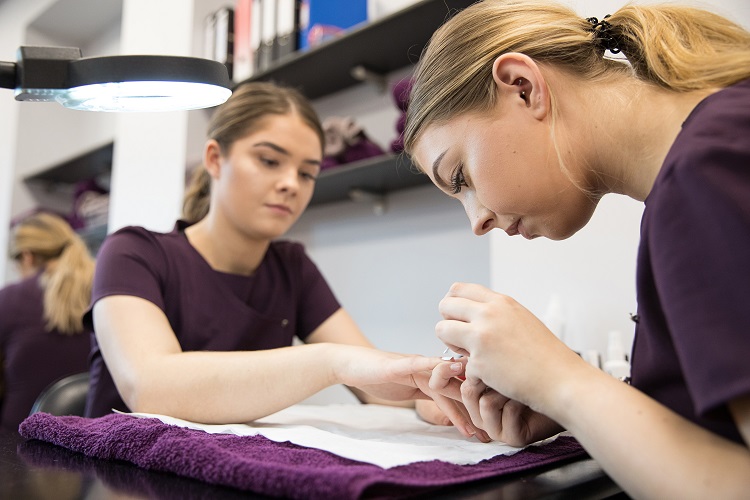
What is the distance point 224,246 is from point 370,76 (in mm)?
831

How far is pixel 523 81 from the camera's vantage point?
31.0 inches

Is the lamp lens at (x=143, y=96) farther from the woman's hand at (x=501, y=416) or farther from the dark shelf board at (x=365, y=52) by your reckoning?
the dark shelf board at (x=365, y=52)

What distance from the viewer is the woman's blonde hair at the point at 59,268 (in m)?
2.11

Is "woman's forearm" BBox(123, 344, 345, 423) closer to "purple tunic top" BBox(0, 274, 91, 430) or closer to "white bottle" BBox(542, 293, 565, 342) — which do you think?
"white bottle" BBox(542, 293, 565, 342)

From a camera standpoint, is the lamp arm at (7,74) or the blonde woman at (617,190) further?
the lamp arm at (7,74)

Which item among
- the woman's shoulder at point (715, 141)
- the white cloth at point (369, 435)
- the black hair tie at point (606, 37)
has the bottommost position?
the white cloth at point (369, 435)

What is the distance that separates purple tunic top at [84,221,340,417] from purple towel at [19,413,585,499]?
39 centimetres

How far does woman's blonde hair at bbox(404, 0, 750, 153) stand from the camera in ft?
2.30

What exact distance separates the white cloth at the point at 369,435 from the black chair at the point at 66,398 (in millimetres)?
490

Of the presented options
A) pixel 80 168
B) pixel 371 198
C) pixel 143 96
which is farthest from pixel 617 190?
pixel 80 168

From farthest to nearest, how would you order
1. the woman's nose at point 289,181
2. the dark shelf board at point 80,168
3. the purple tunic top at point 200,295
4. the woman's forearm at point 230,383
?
the dark shelf board at point 80,168
the woman's nose at point 289,181
the purple tunic top at point 200,295
the woman's forearm at point 230,383

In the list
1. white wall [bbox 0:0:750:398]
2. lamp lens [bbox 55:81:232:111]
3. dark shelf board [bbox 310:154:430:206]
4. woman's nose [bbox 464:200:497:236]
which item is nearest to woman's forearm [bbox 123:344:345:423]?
woman's nose [bbox 464:200:497:236]

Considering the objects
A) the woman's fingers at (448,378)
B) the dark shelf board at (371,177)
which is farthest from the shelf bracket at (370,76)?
the woman's fingers at (448,378)

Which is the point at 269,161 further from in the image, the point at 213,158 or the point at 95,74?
the point at 95,74
